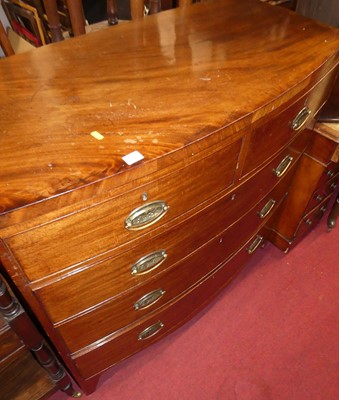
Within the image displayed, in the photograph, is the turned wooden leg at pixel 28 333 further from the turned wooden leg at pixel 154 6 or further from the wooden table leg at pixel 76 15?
the turned wooden leg at pixel 154 6

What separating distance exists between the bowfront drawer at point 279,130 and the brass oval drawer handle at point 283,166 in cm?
10

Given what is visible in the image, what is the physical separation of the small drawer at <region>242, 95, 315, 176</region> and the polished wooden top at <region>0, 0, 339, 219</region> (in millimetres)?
69

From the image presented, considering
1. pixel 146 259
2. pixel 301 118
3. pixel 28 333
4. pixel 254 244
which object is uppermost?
pixel 301 118

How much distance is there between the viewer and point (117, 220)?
65 centimetres

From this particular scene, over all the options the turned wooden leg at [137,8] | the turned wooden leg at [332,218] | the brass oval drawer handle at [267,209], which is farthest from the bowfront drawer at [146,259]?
the turned wooden leg at [332,218]

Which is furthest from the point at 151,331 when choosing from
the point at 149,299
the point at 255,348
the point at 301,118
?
the point at 301,118

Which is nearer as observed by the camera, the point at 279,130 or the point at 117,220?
the point at 117,220

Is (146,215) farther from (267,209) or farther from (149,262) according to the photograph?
(267,209)

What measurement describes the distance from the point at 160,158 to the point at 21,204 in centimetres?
24

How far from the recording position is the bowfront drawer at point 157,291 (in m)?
0.84

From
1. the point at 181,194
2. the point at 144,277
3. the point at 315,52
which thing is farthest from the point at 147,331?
the point at 315,52

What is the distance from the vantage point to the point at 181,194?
28.4 inches

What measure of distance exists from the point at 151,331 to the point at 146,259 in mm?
426

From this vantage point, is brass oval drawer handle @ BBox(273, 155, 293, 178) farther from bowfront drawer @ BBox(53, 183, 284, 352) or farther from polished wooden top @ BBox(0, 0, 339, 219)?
polished wooden top @ BBox(0, 0, 339, 219)
